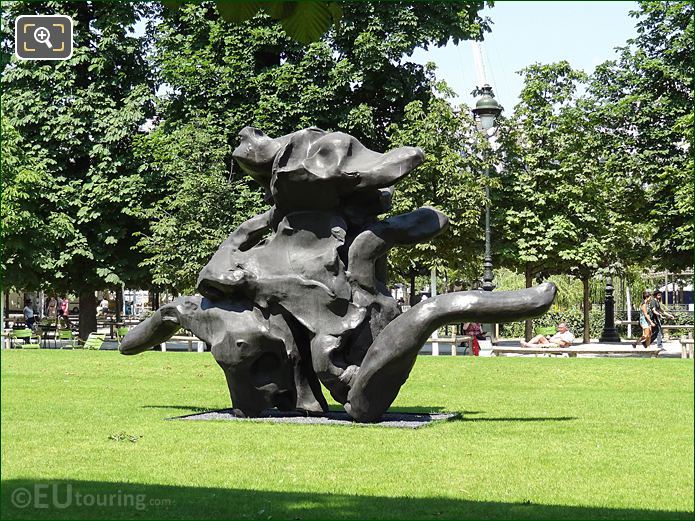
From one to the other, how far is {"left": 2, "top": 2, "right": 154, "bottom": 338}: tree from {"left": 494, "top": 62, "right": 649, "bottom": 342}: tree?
41.8 ft

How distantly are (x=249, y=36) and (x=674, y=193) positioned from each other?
14409 millimetres

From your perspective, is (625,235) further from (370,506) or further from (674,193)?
(370,506)

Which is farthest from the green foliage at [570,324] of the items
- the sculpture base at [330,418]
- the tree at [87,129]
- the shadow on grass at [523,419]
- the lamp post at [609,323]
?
the sculpture base at [330,418]

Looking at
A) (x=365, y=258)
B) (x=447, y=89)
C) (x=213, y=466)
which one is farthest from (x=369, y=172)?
(x=447, y=89)

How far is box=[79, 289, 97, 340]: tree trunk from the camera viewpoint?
113 feet

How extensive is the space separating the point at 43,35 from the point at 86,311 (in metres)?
31.5

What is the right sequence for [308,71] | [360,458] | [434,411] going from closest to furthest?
[360,458]
[434,411]
[308,71]

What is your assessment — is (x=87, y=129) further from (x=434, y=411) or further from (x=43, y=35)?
(x=43, y=35)

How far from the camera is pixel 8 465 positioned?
29.7ft

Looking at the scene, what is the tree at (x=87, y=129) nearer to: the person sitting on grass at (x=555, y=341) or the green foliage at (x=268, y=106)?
the green foliage at (x=268, y=106)

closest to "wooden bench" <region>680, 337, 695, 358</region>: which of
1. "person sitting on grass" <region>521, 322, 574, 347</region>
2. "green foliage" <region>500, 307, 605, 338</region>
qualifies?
"person sitting on grass" <region>521, 322, 574, 347</region>

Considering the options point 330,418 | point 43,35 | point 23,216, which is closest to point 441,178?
point 23,216

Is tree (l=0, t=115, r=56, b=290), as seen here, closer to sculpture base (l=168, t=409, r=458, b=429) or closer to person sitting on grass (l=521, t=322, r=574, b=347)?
person sitting on grass (l=521, t=322, r=574, b=347)

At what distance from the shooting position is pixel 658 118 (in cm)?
3322
